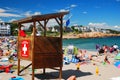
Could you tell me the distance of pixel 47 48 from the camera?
11.9 metres

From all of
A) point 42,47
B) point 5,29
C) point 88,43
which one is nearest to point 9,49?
point 42,47

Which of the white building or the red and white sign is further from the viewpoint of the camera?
the white building

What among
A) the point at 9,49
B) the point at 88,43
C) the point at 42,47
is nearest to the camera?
the point at 42,47

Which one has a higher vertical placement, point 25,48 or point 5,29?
point 5,29

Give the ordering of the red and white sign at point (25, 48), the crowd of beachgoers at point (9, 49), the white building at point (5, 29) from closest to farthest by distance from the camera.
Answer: the red and white sign at point (25, 48) → the crowd of beachgoers at point (9, 49) → the white building at point (5, 29)

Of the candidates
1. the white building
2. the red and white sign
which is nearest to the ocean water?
the red and white sign

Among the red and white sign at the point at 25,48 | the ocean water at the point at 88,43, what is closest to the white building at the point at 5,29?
the ocean water at the point at 88,43

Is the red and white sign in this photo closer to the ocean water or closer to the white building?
the ocean water

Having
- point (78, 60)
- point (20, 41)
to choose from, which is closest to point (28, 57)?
point (20, 41)

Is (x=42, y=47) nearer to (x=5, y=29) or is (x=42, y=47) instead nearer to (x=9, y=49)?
(x=9, y=49)

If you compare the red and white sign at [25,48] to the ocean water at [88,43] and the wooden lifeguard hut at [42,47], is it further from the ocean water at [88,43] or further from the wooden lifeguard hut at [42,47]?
the ocean water at [88,43]

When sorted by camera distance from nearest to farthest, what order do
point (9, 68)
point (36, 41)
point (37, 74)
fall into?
point (36, 41)
point (37, 74)
point (9, 68)

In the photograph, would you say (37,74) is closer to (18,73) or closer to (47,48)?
(18,73)

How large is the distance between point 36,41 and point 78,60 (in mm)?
10518
